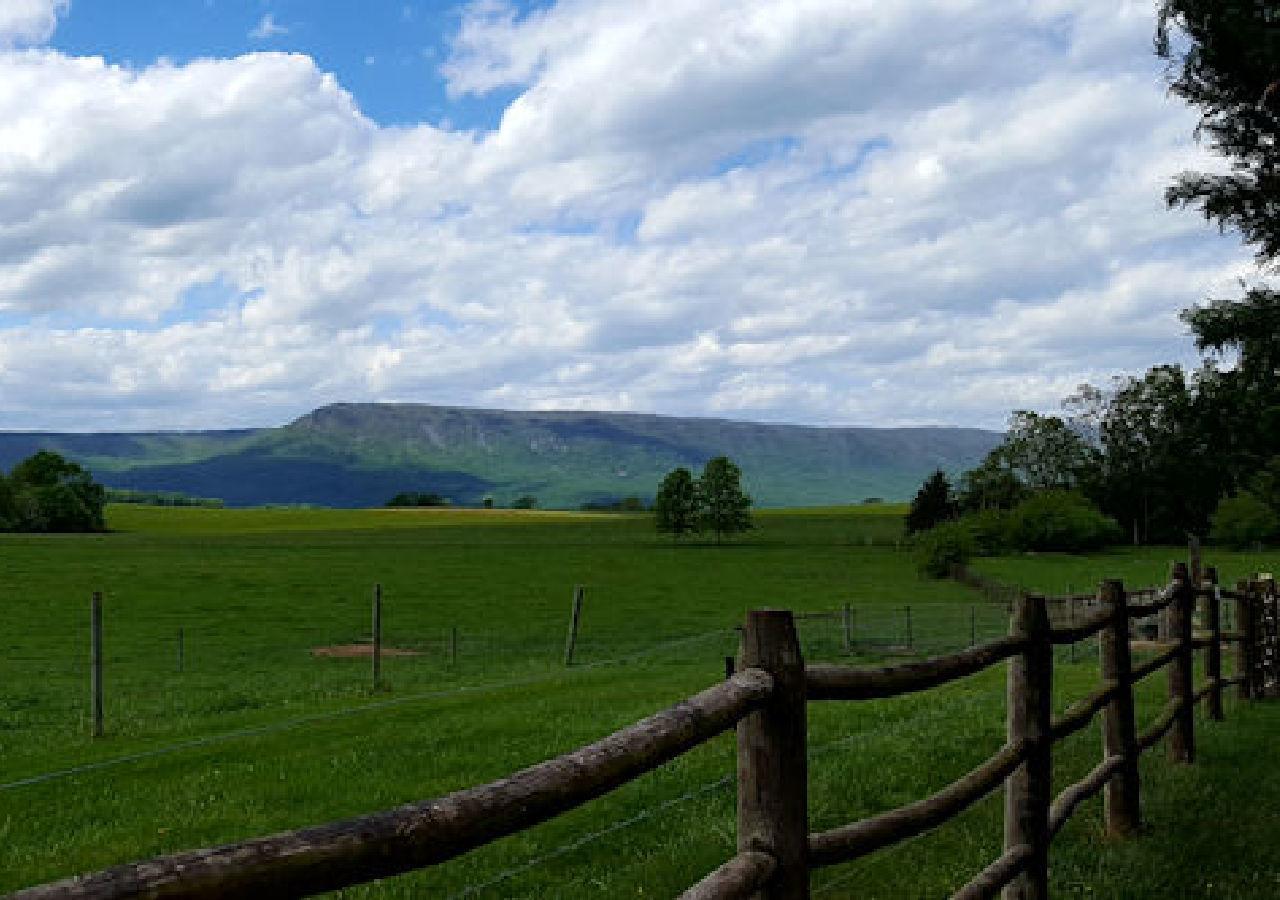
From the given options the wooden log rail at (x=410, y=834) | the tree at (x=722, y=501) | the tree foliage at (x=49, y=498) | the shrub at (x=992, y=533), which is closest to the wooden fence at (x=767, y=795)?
the wooden log rail at (x=410, y=834)

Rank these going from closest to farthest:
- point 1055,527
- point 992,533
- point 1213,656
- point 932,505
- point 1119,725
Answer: point 1119,725 < point 1213,656 < point 992,533 < point 1055,527 < point 932,505

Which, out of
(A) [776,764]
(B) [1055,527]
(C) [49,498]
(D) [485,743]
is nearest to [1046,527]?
(B) [1055,527]

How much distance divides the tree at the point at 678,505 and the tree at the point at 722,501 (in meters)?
0.77

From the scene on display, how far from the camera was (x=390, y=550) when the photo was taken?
9894 cm

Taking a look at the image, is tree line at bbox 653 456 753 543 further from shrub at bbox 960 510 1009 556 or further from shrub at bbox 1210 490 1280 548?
shrub at bbox 1210 490 1280 548

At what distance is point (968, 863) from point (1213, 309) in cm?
1871

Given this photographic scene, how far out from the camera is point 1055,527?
317 feet

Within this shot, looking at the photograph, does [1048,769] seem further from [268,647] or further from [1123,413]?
[1123,413]

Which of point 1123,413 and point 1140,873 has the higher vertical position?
point 1123,413

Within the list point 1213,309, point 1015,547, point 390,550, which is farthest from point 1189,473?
point 1213,309

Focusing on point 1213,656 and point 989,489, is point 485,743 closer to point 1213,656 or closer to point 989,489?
point 1213,656

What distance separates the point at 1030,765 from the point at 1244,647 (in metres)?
10.6

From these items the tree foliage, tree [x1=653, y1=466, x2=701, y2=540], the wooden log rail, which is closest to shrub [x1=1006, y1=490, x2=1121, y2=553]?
tree [x1=653, y1=466, x2=701, y2=540]

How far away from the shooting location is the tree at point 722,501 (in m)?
106
